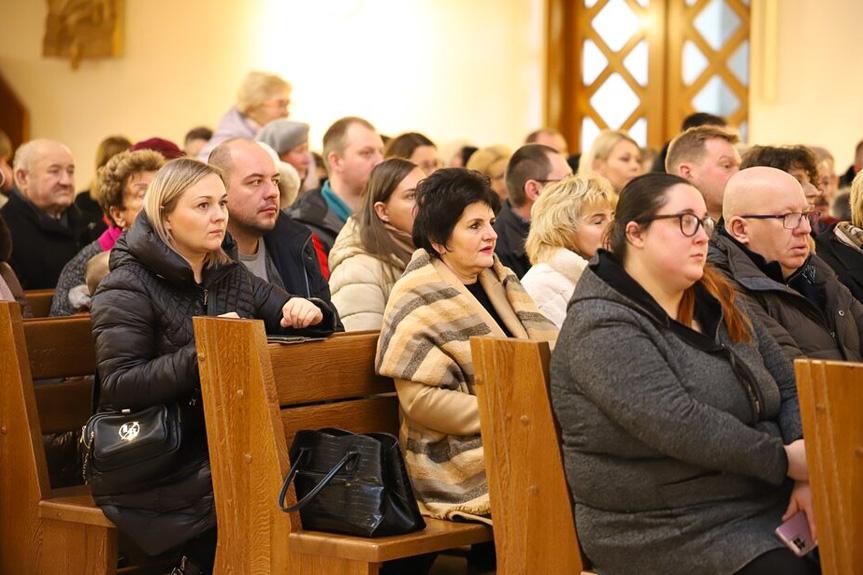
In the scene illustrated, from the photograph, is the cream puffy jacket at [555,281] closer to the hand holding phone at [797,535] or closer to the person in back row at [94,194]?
the hand holding phone at [797,535]

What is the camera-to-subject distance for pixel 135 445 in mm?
3396

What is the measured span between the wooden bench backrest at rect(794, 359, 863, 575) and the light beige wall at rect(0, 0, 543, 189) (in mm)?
8292

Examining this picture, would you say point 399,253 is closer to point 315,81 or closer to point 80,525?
point 80,525

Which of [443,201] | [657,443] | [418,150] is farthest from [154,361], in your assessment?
[418,150]

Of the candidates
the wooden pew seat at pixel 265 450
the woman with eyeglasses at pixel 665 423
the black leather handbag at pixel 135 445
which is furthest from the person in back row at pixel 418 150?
the woman with eyeglasses at pixel 665 423

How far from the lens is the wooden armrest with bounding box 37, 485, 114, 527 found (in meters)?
3.60

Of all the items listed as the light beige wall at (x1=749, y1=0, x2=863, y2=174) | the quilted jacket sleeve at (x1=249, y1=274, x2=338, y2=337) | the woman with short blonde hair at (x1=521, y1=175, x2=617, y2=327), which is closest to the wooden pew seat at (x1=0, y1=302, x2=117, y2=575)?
the quilted jacket sleeve at (x1=249, y1=274, x2=338, y2=337)

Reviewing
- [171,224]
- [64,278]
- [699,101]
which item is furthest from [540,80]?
[171,224]

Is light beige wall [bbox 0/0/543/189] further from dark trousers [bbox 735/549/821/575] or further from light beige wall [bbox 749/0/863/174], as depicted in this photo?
dark trousers [bbox 735/549/821/575]

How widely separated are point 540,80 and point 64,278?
6.62 m

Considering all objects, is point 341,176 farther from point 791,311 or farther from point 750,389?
point 750,389

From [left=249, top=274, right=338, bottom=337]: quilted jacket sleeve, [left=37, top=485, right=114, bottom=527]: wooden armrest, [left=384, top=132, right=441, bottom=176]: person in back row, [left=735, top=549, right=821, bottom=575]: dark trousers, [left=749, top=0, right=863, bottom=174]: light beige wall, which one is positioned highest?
[left=749, top=0, right=863, bottom=174]: light beige wall

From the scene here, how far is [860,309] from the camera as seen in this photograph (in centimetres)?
406

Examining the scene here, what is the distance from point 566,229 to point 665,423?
1.91m
